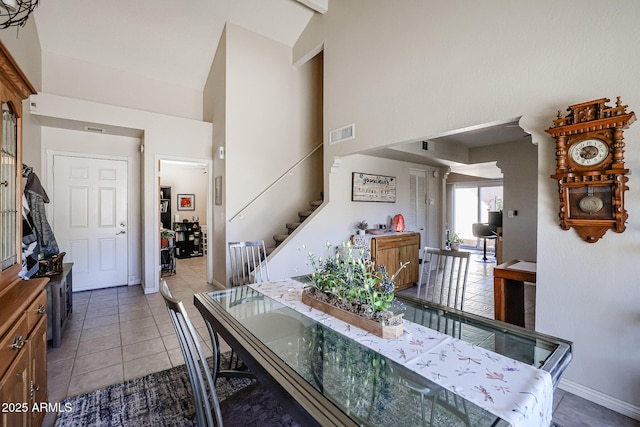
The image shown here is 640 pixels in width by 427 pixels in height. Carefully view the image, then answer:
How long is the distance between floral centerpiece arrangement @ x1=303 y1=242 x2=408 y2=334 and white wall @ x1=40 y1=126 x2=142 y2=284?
14.7 ft

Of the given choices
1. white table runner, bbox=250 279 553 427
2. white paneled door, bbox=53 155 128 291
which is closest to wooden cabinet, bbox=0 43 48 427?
white table runner, bbox=250 279 553 427

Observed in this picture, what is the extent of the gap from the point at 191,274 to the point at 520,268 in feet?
18.0

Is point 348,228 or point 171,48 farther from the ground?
point 171,48

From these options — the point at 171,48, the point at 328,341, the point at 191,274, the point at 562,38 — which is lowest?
the point at 191,274

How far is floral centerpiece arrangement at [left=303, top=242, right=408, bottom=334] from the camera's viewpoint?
1.44m

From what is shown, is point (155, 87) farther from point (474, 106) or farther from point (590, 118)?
point (590, 118)

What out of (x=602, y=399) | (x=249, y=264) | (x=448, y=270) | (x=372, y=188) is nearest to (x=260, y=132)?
(x=372, y=188)

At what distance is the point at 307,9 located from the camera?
4.64 m

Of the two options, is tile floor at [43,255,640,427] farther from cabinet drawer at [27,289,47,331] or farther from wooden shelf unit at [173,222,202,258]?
wooden shelf unit at [173,222,202,258]

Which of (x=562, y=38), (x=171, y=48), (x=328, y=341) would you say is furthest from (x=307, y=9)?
(x=328, y=341)

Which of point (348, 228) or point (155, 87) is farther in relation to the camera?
point (155, 87)

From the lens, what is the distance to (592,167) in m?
1.98

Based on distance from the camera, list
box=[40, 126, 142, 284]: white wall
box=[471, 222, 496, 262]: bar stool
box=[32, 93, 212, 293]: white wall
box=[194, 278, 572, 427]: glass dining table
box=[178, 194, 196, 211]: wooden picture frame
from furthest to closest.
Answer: box=[178, 194, 196, 211]: wooden picture frame
box=[471, 222, 496, 262]: bar stool
box=[40, 126, 142, 284]: white wall
box=[32, 93, 212, 293]: white wall
box=[194, 278, 572, 427]: glass dining table

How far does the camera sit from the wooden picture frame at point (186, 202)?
8.62 metres
